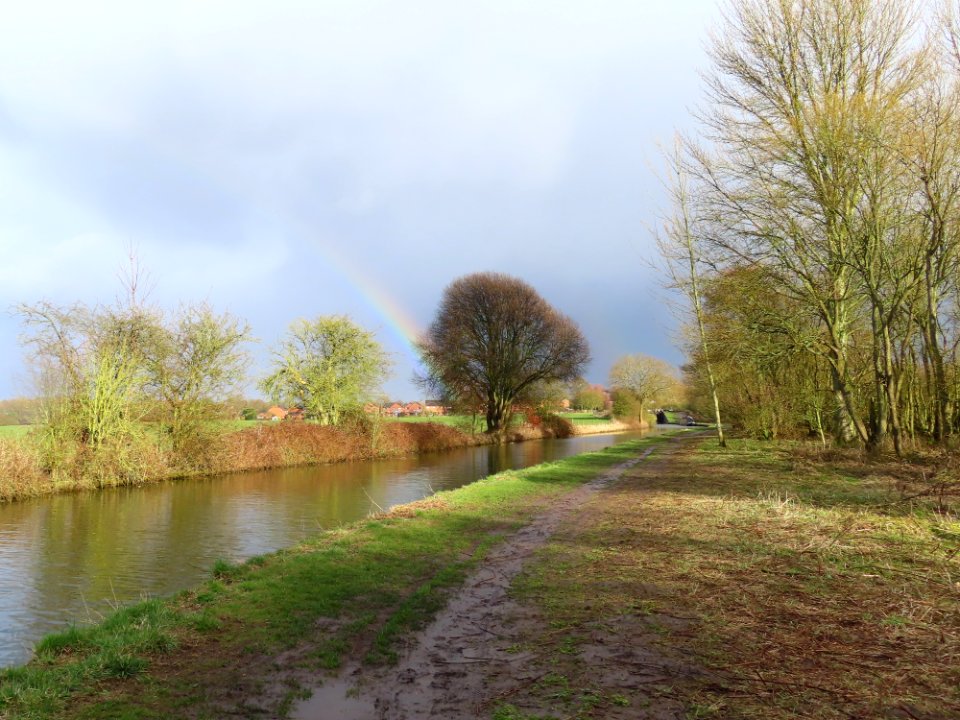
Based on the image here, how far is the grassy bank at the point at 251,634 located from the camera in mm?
3836

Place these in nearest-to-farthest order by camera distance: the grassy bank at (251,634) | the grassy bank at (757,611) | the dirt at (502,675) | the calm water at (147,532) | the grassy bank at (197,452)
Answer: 1. the grassy bank at (757,611)
2. the dirt at (502,675)
3. the grassy bank at (251,634)
4. the calm water at (147,532)
5. the grassy bank at (197,452)

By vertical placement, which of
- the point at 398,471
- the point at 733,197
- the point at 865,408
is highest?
the point at 733,197

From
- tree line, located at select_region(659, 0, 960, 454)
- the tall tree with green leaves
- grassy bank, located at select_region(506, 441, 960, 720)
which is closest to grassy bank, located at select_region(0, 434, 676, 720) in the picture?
grassy bank, located at select_region(506, 441, 960, 720)

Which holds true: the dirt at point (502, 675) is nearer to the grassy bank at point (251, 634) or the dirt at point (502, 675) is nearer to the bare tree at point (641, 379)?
the grassy bank at point (251, 634)

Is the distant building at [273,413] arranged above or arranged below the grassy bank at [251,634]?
above

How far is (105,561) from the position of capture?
32.9 ft

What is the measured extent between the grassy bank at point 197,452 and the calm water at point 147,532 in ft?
2.65

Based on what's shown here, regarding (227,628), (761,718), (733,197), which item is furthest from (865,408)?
(227,628)

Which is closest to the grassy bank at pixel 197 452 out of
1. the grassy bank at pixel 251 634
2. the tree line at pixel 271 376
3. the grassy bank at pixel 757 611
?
the tree line at pixel 271 376

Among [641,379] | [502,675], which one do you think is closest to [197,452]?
[502,675]

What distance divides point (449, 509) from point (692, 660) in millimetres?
7709

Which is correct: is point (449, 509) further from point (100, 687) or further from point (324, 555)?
point (100, 687)

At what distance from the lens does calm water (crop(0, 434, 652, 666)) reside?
25.6 ft

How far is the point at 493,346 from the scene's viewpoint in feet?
146
